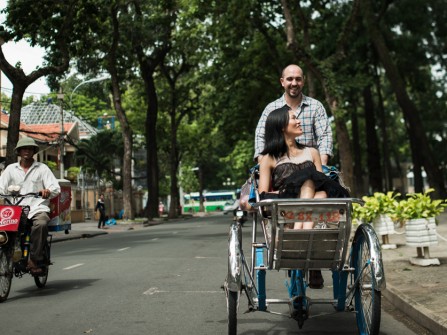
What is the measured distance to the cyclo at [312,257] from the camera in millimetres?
4957

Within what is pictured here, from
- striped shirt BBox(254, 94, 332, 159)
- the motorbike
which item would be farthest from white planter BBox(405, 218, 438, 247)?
the motorbike

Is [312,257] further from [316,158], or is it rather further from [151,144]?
[151,144]

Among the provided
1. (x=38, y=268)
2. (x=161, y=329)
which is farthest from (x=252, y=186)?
(x=38, y=268)

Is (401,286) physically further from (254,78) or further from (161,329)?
(254,78)

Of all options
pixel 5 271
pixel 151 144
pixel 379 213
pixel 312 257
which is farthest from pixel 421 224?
pixel 151 144

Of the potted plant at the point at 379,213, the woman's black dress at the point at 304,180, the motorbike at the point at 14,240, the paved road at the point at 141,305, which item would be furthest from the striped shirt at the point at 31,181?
the potted plant at the point at 379,213

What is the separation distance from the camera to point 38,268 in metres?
8.74

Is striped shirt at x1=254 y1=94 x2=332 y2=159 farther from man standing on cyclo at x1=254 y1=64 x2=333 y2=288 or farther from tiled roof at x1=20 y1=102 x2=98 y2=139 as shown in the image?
tiled roof at x1=20 y1=102 x2=98 y2=139

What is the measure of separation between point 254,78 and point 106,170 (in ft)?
66.1

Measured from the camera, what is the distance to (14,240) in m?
8.48

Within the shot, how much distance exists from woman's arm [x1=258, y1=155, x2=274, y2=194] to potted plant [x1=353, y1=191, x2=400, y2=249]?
739 centimetres

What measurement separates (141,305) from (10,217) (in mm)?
1878

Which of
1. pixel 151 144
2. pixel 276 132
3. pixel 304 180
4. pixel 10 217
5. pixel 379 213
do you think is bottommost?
pixel 379 213

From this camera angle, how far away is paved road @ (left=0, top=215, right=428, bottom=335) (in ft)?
21.2
